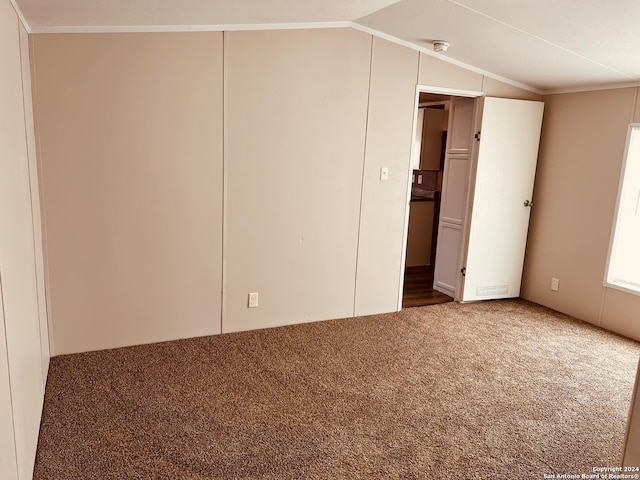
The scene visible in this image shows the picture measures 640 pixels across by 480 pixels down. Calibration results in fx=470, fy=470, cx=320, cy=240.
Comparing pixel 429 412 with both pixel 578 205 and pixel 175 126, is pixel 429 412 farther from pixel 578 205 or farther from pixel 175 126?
pixel 578 205

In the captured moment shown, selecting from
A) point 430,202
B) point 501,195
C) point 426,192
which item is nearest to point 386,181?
point 501,195

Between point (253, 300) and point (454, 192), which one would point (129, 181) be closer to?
point (253, 300)

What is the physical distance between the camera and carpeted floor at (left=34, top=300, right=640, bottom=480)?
2.21m

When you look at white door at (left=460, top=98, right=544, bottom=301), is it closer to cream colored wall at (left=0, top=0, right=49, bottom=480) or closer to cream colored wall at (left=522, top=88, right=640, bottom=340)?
cream colored wall at (left=522, top=88, right=640, bottom=340)

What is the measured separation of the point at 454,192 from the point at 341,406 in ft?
9.70

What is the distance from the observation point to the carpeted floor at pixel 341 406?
2211 mm

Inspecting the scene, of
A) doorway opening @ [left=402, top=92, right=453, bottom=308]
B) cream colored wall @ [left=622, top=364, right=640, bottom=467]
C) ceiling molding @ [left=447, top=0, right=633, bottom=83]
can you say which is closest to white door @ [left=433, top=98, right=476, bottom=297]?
doorway opening @ [left=402, top=92, right=453, bottom=308]

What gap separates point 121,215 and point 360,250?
1.97 metres

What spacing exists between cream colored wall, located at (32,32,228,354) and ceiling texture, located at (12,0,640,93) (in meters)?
0.21

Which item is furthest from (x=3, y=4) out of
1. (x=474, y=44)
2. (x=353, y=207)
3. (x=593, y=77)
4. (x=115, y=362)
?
(x=593, y=77)

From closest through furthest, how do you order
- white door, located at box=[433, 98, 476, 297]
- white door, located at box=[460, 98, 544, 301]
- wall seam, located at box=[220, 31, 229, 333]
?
wall seam, located at box=[220, 31, 229, 333], white door, located at box=[460, 98, 544, 301], white door, located at box=[433, 98, 476, 297]

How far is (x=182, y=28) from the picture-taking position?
3.18 meters

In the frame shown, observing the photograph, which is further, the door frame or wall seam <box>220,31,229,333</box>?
the door frame

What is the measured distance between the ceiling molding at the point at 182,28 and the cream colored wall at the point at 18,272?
29 centimetres
